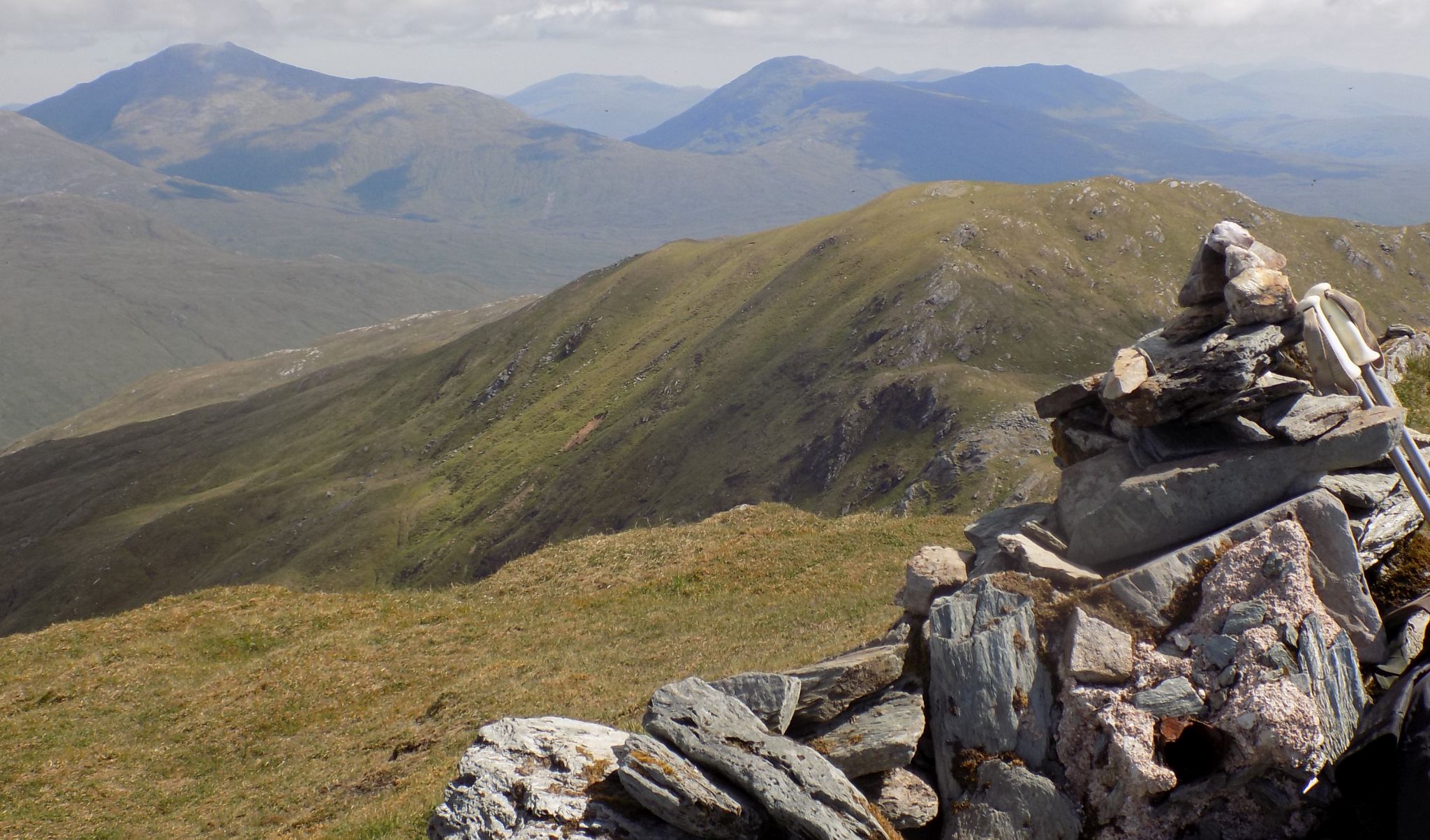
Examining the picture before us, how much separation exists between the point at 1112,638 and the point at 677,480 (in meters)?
123

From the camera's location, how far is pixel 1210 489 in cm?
1917

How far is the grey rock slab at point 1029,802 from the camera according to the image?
15711mm

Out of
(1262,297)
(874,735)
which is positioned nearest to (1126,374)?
(1262,297)

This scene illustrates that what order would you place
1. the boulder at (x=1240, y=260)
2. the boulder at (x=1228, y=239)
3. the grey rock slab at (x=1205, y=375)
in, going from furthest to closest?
1. the boulder at (x=1228, y=239)
2. the boulder at (x=1240, y=260)
3. the grey rock slab at (x=1205, y=375)

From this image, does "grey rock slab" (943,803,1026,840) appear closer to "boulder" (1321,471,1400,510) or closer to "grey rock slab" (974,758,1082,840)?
"grey rock slab" (974,758,1082,840)

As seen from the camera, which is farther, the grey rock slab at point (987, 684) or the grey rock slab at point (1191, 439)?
the grey rock slab at point (1191, 439)

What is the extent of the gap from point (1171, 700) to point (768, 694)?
7.30 meters

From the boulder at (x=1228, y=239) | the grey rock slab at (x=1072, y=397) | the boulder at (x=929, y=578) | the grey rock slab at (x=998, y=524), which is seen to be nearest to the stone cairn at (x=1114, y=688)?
the boulder at (x=929, y=578)

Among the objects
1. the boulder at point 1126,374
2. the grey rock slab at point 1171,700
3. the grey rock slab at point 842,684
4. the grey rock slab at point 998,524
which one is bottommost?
the grey rock slab at point 842,684

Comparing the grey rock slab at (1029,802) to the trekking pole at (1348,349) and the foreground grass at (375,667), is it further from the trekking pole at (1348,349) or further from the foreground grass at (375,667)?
the trekking pole at (1348,349)

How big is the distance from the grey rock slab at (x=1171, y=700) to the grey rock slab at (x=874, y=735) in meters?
3.98

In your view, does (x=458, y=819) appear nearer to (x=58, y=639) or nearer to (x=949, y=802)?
(x=949, y=802)

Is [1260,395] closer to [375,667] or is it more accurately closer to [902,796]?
[902,796]

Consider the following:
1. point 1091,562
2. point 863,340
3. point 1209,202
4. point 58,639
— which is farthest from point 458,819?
point 1209,202
